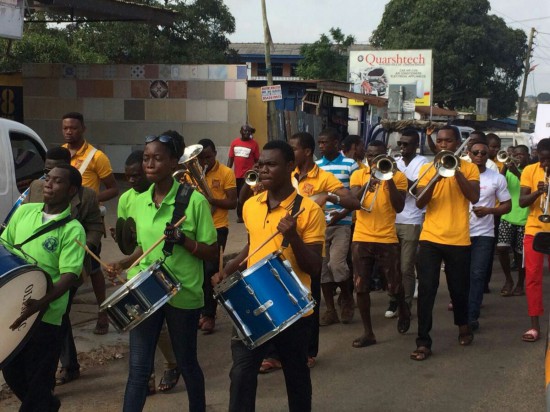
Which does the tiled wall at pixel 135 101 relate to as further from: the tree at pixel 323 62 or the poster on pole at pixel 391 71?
the tree at pixel 323 62

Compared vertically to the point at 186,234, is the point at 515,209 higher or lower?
lower

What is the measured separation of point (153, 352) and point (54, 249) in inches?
31.8

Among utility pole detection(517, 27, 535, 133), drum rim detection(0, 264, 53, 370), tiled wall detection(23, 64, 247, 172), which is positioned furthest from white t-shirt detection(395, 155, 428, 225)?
utility pole detection(517, 27, 535, 133)

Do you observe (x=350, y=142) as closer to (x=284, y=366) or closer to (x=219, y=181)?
(x=219, y=181)

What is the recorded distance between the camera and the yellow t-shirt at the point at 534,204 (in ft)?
28.5

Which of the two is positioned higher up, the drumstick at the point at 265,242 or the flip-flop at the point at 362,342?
the drumstick at the point at 265,242

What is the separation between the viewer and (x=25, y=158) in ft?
28.4

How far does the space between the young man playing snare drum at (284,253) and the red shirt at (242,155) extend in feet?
37.0

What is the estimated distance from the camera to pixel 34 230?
509 cm

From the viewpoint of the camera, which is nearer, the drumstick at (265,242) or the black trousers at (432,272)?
the drumstick at (265,242)

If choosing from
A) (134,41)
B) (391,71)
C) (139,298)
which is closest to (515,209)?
(139,298)

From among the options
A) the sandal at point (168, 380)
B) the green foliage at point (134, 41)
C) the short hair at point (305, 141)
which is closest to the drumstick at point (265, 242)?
the sandal at point (168, 380)

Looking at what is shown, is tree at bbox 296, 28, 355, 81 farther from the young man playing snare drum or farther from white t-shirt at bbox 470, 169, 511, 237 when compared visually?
the young man playing snare drum

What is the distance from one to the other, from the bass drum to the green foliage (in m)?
20.7
